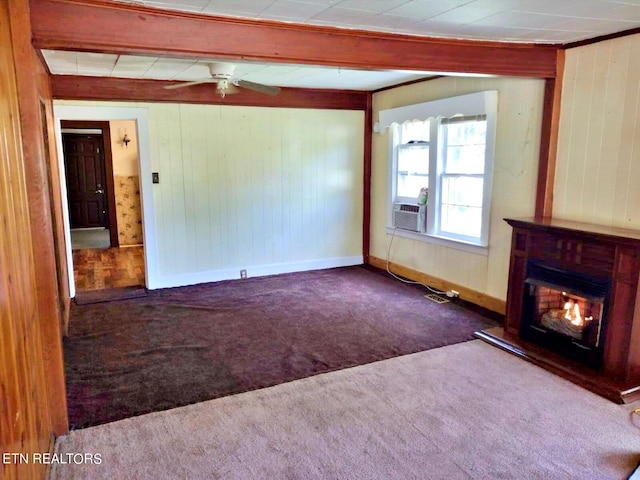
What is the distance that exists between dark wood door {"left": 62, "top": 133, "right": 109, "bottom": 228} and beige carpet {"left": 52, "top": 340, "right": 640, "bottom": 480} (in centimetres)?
820

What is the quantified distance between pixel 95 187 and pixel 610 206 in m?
9.58

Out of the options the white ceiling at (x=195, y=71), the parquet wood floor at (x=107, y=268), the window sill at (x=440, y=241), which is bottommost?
the parquet wood floor at (x=107, y=268)

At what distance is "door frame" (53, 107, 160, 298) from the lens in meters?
4.83

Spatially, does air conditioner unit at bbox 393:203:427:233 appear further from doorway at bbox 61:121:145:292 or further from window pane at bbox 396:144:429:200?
doorway at bbox 61:121:145:292

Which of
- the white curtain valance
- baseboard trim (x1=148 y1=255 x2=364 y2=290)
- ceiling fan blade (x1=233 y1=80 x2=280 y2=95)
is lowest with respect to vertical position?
baseboard trim (x1=148 y1=255 x2=364 y2=290)

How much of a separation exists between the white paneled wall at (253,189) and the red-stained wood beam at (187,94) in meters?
0.10

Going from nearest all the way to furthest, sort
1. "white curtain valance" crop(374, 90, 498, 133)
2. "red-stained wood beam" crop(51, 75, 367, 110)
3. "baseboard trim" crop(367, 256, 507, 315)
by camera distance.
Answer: "white curtain valance" crop(374, 90, 498, 133) → "baseboard trim" crop(367, 256, 507, 315) → "red-stained wood beam" crop(51, 75, 367, 110)

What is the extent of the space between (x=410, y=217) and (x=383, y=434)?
127 inches

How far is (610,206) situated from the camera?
3.40 m

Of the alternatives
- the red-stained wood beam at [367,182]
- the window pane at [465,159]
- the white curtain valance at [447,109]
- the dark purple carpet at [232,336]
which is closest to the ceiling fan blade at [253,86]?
the white curtain valance at [447,109]

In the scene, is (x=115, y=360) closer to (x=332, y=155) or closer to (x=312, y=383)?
(x=312, y=383)

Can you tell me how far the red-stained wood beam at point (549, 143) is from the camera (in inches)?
146

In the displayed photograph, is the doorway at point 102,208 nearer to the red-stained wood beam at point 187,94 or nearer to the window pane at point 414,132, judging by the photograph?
the red-stained wood beam at point 187,94

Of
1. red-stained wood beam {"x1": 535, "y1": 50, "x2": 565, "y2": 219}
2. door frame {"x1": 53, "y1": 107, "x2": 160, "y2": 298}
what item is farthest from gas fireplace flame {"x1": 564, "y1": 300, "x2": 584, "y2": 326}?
door frame {"x1": 53, "y1": 107, "x2": 160, "y2": 298}
